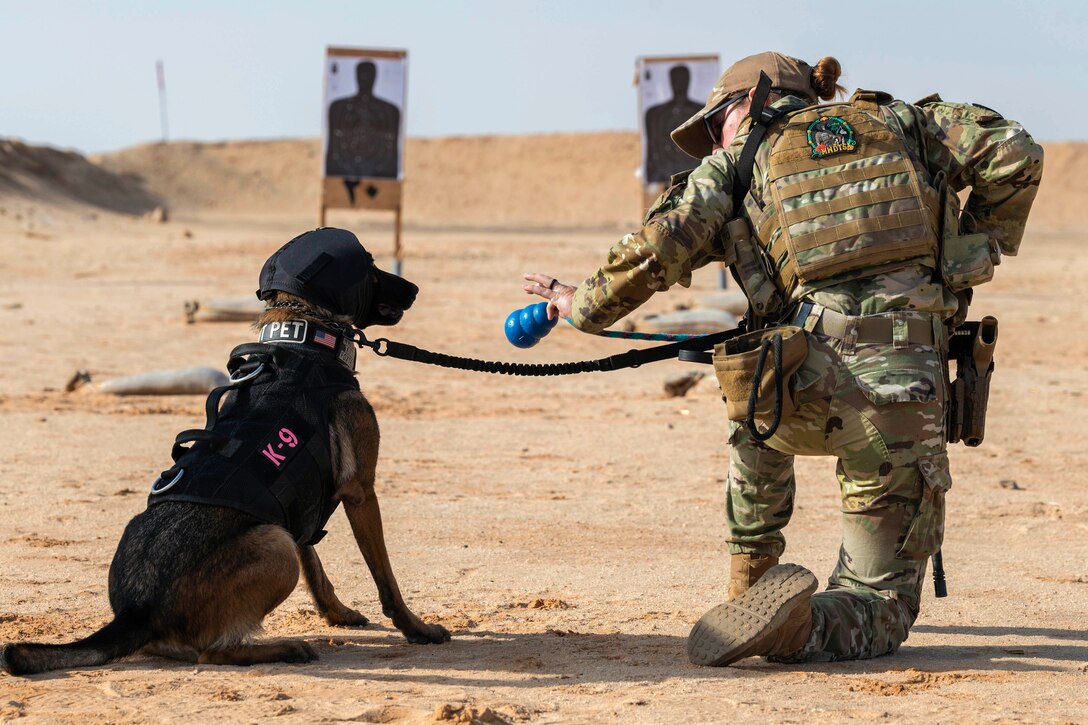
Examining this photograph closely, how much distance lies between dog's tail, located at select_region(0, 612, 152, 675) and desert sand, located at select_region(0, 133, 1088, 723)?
66 millimetres

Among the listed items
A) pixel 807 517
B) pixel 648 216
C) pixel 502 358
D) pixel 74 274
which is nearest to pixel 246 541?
pixel 648 216

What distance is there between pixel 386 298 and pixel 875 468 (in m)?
1.89

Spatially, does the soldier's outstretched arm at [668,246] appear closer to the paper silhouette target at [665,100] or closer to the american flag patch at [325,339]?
the american flag patch at [325,339]

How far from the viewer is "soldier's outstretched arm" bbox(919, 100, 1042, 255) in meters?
4.14

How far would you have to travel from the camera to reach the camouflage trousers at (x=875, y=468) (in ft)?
13.4

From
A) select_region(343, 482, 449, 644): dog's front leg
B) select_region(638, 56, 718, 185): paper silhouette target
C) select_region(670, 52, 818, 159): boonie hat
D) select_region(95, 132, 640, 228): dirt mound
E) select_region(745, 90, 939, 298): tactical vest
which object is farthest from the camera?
select_region(95, 132, 640, 228): dirt mound

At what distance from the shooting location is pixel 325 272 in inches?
179

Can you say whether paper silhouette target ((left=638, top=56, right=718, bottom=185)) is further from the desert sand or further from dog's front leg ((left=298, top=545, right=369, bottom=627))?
dog's front leg ((left=298, top=545, right=369, bottom=627))

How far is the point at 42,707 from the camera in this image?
141 inches

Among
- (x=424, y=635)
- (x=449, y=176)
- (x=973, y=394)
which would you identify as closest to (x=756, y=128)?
(x=973, y=394)

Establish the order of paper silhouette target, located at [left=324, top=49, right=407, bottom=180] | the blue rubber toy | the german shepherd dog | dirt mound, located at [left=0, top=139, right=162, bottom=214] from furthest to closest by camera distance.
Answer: dirt mound, located at [left=0, top=139, right=162, bottom=214], paper silhouette target, located at [left=324, top=49, right=407, bottom=180], the blue rubber toy, the german shepherd dog

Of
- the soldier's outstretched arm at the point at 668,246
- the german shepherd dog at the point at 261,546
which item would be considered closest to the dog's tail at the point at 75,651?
the german shepherd dog at the point at 261,546

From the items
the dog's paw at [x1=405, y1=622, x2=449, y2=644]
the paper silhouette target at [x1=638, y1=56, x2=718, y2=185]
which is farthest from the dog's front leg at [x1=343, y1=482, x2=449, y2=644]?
the paper silhouette target at [x1=638, y1=56, x2=718, y2=185]

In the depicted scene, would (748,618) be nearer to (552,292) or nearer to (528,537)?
(552,292)
